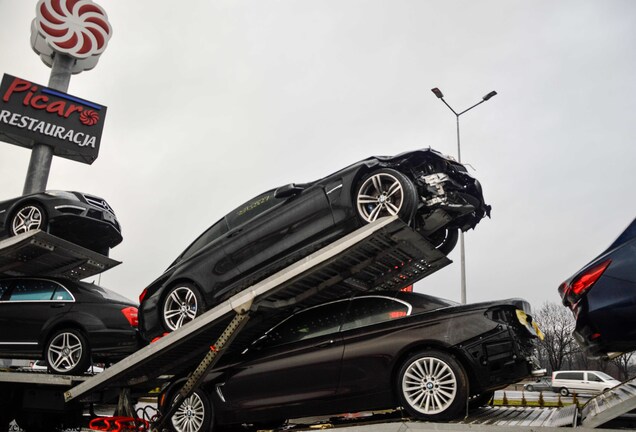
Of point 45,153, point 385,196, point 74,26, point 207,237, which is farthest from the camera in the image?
point 74,26

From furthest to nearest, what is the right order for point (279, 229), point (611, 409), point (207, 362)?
point (279, 229), point (207, 362), point (611, 409)

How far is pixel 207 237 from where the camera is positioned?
6199 millimetres

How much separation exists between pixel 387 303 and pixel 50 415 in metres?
4.90

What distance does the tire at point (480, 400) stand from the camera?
4298mm

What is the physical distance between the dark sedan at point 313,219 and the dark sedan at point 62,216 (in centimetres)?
234

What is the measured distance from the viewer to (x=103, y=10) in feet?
59.6

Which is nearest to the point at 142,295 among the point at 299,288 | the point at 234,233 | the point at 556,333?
the point at 234,233

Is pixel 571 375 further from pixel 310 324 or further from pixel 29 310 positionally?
pixel 29 310

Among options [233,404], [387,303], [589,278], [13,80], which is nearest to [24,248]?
[233,404]

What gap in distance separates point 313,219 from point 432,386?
6.13ft

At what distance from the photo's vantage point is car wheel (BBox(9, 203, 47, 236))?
738 cm

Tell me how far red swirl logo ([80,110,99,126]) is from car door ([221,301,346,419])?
1459cm

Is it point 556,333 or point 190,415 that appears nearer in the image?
point 190,415

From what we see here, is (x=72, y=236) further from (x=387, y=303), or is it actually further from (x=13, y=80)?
(x=13, y=80)
